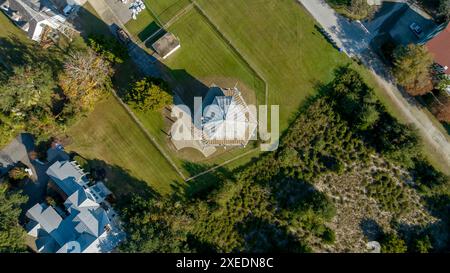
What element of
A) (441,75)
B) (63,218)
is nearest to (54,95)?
(63,218)

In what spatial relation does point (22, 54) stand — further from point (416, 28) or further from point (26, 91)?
point (416, 28)

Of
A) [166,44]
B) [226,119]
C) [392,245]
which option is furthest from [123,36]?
[392,245]

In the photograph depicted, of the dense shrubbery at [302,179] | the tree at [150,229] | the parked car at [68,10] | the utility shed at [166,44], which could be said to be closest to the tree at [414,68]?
the dense shrubbery at [302,179]

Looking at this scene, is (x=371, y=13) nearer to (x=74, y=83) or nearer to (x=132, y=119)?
(x=132, y=119)

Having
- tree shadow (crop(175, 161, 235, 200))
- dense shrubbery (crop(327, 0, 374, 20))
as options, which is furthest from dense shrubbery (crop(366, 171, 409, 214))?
dense shrubbery (crop(327, 0, 374, 20))

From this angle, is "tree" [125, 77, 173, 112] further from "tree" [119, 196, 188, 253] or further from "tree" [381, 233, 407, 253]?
"tree" [381, 233, 407, 253]

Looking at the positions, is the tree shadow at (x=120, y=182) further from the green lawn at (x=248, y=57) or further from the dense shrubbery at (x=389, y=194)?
the dense shrubbery at (x=389, y=194)
